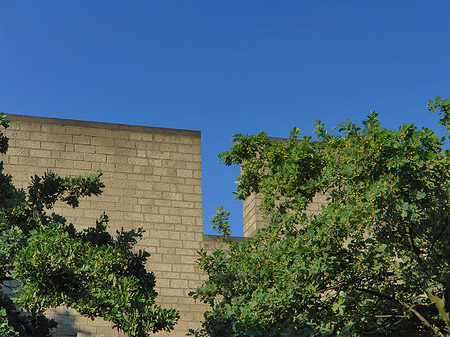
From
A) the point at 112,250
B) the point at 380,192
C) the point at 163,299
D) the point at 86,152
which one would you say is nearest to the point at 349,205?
the point at 380,192

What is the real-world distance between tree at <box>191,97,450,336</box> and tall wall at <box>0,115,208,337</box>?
358cm

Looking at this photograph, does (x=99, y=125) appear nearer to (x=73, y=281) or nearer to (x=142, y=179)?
(x=142, y=179)

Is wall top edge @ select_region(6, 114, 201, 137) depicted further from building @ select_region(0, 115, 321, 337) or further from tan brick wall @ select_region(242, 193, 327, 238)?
tan brick wall @ select_region(242, 193, 327, 238)

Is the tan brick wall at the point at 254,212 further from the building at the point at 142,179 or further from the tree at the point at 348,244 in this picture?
the tree at the point at 348,244

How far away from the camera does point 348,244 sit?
10000mm

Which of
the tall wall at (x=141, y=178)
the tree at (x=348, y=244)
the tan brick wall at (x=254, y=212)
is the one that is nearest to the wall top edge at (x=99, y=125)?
the tall wall at (x=141, y=178)

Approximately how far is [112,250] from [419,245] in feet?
16.9

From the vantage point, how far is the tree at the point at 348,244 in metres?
9.38

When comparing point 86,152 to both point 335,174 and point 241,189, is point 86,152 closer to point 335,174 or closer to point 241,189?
point 241,189

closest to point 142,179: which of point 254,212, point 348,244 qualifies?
point 254,212

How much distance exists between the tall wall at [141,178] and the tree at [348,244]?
358 cm

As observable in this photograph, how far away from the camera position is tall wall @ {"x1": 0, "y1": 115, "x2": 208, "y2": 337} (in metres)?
14.4

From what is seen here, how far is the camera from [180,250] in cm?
1470

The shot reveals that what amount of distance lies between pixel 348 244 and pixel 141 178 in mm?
6232
